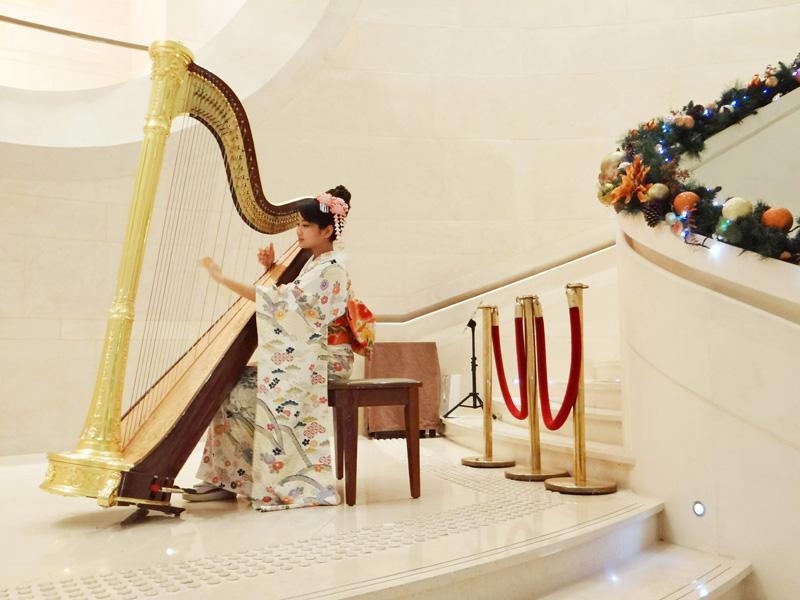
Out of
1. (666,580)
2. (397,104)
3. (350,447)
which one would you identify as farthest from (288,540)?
(397,104)

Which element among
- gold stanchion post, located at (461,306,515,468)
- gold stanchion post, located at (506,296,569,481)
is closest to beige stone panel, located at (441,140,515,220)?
gold stanchion post, located at (461,306,515,468)

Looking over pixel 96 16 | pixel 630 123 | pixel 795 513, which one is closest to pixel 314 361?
pixel 795 513

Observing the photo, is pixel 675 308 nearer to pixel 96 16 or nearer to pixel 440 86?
pixel 440 86

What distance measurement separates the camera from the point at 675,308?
3.04m

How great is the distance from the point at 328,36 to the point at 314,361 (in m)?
4.60

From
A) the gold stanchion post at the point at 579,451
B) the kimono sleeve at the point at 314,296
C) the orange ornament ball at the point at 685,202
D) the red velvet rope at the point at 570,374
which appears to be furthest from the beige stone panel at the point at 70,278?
the orange ornament ball at the point at 685,202

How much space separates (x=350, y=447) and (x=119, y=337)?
1.09 meters

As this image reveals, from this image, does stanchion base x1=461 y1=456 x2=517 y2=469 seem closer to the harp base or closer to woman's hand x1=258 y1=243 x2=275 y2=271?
woman's hand x1=258 y1=243 x2=275 y2=271

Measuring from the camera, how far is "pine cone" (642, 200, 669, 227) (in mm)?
3102

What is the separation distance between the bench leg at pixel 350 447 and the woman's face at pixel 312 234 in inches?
30.0

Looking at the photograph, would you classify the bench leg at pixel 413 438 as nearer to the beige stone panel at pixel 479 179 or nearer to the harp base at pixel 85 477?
the harp base at pixel 85 477

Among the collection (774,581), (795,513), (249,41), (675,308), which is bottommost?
(774,581)

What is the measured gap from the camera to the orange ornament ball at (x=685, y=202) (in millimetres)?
2924

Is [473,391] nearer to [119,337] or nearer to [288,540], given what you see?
[288,540]
